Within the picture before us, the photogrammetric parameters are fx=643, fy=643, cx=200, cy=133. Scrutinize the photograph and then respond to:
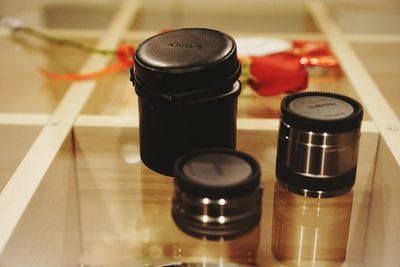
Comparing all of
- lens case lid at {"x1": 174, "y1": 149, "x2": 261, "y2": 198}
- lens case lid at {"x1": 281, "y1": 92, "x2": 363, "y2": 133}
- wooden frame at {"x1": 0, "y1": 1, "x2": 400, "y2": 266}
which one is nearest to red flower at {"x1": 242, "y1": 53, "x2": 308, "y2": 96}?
wooden frame at {"x1": 0, "y1": 1, "x2": 400, "y2": 266}

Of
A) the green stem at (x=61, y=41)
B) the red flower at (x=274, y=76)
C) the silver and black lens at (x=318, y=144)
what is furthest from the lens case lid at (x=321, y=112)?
the green stem at (x=61, y=41)

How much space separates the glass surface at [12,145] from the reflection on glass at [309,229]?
0.80 feet

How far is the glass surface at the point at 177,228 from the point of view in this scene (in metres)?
0.52

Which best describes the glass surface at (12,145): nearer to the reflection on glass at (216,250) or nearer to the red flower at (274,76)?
the reflection on glass at (216,250)

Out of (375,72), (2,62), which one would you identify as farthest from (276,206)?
(2,62)

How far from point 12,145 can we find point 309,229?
12.3 inches

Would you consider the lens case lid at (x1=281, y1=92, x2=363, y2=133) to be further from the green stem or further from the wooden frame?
the green stem

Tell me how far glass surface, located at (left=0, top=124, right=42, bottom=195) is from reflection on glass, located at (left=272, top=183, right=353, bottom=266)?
0.24 meters

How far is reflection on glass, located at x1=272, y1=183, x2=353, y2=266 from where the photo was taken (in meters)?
0.53

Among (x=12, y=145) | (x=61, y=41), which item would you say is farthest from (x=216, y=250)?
(x=61, y=41)

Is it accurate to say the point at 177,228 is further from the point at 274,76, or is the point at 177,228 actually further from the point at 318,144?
the point at 274,76

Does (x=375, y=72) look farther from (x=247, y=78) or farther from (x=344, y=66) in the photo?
(x=247, y=78)

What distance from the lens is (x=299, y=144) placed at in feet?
1.77

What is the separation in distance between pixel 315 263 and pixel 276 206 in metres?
0.07
